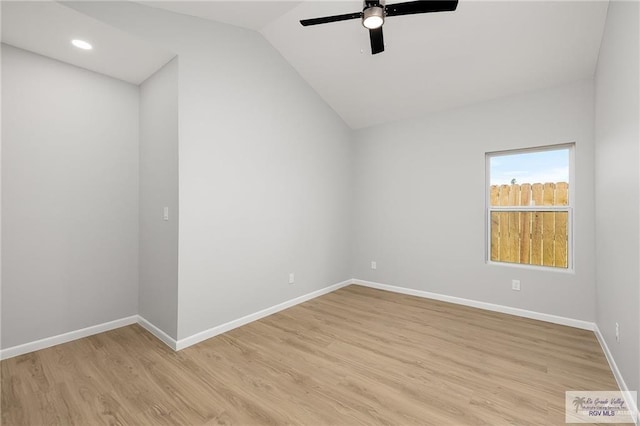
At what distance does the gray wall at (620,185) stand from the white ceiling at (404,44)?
362mm

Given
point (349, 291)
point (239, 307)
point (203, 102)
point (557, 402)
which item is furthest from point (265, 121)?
point (557, 402)

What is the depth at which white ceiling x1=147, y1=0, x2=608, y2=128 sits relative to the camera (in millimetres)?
2553

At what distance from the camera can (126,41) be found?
241 centimetres

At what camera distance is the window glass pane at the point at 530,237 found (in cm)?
324

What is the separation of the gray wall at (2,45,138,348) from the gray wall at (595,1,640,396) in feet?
13.4

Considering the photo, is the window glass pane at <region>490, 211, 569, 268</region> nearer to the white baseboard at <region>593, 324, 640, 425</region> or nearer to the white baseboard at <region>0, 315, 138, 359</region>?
the white baseboard at <region>593, 324, 640, 425</region>

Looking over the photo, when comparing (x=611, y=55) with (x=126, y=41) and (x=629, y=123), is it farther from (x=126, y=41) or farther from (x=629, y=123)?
(x=126, y=41)

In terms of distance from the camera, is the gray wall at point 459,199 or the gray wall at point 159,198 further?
the gray wall at point 459,199

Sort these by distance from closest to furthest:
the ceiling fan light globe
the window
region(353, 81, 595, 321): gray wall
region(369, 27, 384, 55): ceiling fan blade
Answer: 1. the ceiling fan light globe
2. region(369, 27, 384, 55): ceiling fan blade
3. region(353, 81, 595, 321): gray wall
4. the window

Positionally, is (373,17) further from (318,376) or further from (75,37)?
(318,376)

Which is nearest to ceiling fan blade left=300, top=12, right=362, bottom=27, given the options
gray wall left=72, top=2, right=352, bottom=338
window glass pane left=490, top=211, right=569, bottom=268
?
gray wall left=72, top=2, right=352, bottom=338

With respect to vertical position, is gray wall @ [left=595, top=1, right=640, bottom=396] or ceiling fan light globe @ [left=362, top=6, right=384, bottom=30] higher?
ceiling fan light globe @ [left=362, top=6, right=384, bottom=30]

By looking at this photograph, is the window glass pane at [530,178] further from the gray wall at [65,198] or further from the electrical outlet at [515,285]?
the gray wall at [65,198]

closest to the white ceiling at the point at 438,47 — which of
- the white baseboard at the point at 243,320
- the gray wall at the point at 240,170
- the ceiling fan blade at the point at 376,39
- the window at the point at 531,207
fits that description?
the gray wall at the point at 240,170
